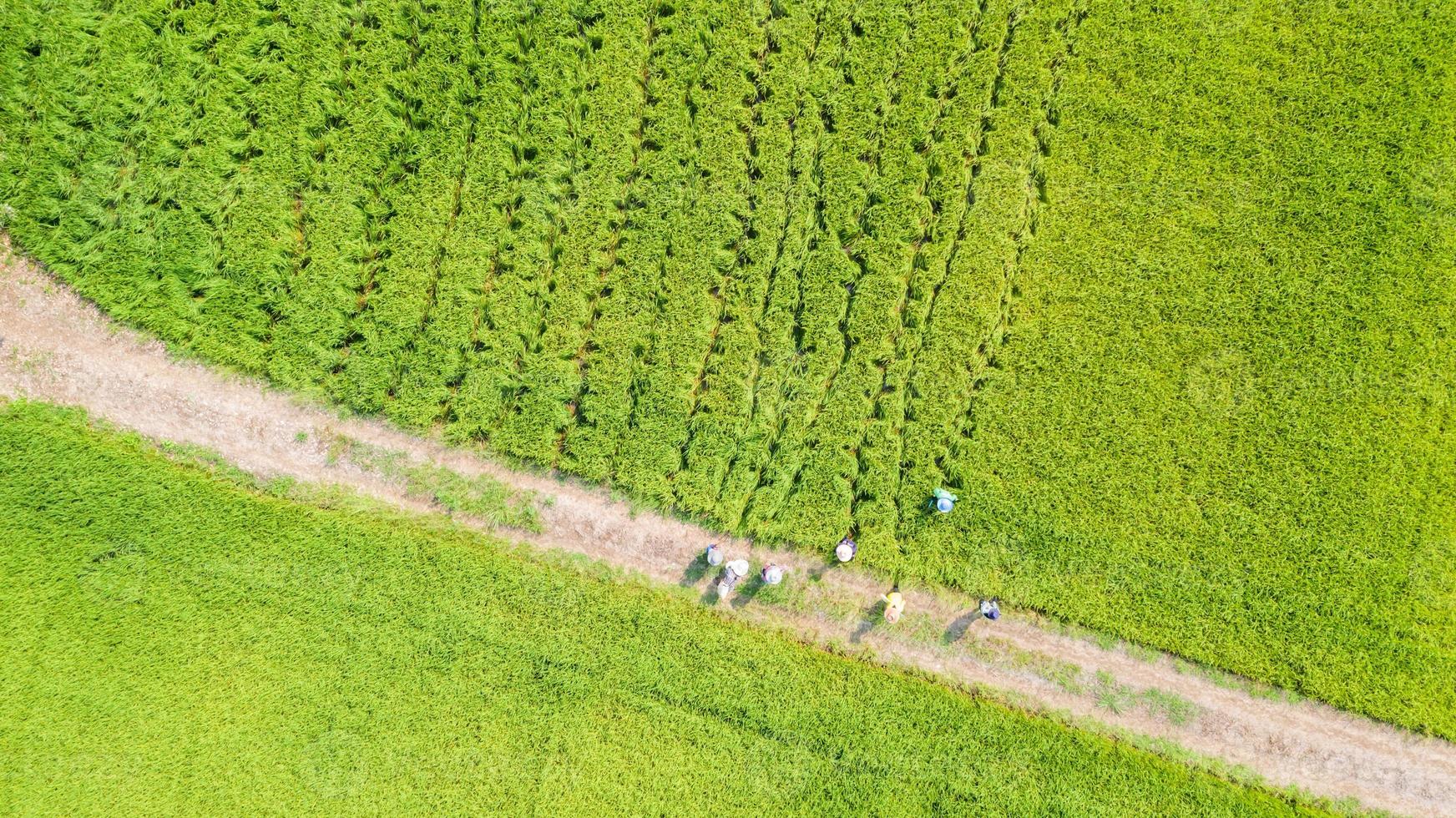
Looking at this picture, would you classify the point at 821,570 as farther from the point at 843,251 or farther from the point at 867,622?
the point at 843,251

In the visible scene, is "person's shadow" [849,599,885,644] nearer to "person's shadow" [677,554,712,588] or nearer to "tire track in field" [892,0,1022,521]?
"tire track in field" [892,0,1022,521]

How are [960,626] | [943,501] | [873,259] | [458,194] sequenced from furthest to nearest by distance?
[458,194] < [873,259] < [960,626] < [943,501]

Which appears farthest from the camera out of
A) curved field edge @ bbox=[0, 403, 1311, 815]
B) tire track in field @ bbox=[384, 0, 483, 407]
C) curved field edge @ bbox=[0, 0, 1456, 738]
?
tire track in field @ bbox=[384, 0, 483, 407]

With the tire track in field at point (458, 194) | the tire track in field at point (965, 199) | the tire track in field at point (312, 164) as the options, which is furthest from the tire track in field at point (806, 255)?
the tire track in field at point (312, 164)

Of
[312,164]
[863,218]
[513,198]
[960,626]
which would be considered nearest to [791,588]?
[960,626]

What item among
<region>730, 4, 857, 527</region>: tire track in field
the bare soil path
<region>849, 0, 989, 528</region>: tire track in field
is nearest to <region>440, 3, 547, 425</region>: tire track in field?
the bare soil path

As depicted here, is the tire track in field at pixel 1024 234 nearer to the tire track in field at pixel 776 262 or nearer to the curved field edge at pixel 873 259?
the curved field edge at pixel 873 259
